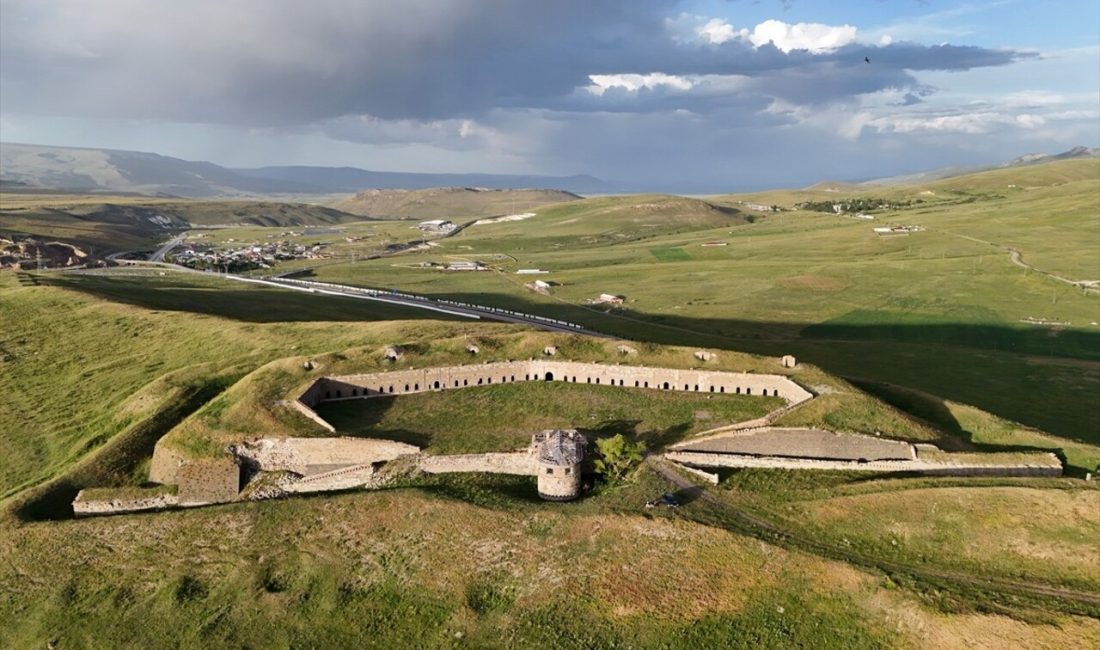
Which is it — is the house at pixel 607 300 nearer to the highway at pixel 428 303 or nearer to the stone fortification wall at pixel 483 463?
the highway at pixel 428 303

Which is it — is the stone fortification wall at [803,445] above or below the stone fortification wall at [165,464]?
above

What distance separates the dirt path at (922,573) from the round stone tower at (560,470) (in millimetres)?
7512

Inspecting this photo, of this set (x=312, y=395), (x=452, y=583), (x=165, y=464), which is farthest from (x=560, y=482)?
(x=165, y=464)

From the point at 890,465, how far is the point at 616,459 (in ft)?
54.6

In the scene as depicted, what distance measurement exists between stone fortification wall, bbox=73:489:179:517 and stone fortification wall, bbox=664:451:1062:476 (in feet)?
103

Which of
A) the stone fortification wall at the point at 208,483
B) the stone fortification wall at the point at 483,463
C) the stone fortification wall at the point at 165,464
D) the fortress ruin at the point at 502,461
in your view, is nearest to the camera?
the fortress ruin at the point at 502,461

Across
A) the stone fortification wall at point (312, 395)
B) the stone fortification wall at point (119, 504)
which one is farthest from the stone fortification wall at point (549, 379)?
the stone fortification wall at point (119, 504)

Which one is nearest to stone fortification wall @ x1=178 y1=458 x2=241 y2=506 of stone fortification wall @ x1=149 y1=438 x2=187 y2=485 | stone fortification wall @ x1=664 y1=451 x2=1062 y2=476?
stone fortification wall @ x1=149 y1=438 x2=187 y2=485

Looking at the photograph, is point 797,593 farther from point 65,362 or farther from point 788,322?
A: point 788,322

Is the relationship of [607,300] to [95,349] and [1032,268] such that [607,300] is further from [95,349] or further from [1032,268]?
[1032,268]

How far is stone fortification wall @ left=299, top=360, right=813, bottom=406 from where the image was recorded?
55344 millimetres

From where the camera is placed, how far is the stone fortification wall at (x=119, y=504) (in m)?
42.8

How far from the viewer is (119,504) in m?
43.0

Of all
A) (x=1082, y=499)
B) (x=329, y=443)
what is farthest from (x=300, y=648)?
(x=1082, y=499)
